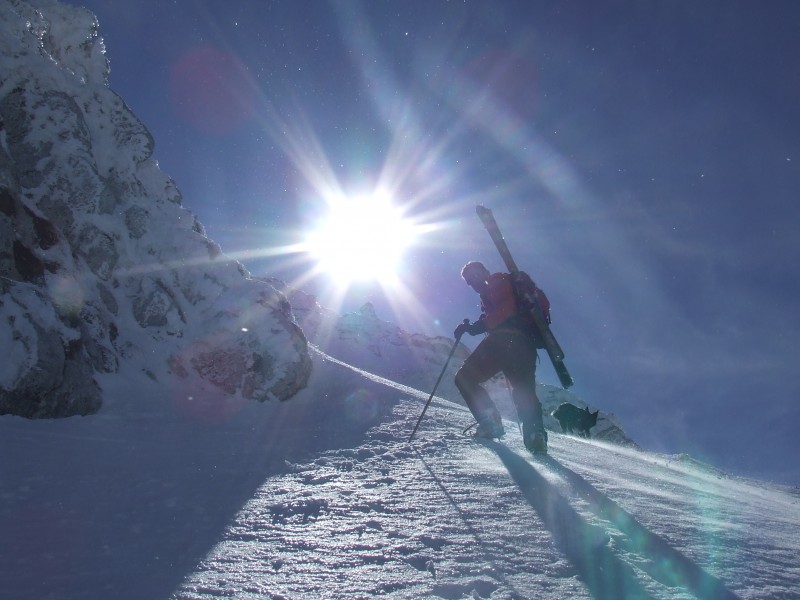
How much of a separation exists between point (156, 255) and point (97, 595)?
1101 cm

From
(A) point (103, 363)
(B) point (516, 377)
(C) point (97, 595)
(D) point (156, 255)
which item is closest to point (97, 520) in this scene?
(C) point (97, 595)

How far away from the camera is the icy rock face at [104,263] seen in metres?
7.75

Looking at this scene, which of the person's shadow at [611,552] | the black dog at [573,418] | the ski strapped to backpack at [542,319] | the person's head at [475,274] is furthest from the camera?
the black dog at [573,418]

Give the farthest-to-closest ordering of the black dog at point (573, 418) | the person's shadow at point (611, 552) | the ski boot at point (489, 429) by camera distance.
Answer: the black dog at point (573, 418) < the ski boot at point (489, 429) < the person's shadow at point (611, 552)

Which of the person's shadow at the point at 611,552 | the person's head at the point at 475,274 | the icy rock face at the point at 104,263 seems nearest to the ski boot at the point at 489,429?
the person's head at the point at 475,274

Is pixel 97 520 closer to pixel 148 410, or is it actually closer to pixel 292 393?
pixel 148 410

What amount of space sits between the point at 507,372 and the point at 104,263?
29.4 ft

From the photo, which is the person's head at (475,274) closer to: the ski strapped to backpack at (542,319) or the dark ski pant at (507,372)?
the ski strapped to backpack at (542,319)

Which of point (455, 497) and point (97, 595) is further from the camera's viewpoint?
point (455, 497)

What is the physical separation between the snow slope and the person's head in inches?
106

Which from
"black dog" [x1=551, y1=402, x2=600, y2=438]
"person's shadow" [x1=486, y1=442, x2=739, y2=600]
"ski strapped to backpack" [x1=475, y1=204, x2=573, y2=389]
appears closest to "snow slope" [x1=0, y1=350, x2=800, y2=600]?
"person's shadow" [x1=486, y1=442, x2=739, y2=600]

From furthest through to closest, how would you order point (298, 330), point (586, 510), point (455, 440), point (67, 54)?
1. point (67, 54)
2. point (298, 330)
3. point (455, 440)
4. point (586, 510)

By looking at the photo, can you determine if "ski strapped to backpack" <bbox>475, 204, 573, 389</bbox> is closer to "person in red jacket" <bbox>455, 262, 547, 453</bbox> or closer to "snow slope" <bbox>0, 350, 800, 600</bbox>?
"person in red jacket" <bbox>455, 262, 547, 453</bbox>

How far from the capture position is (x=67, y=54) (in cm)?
1688
